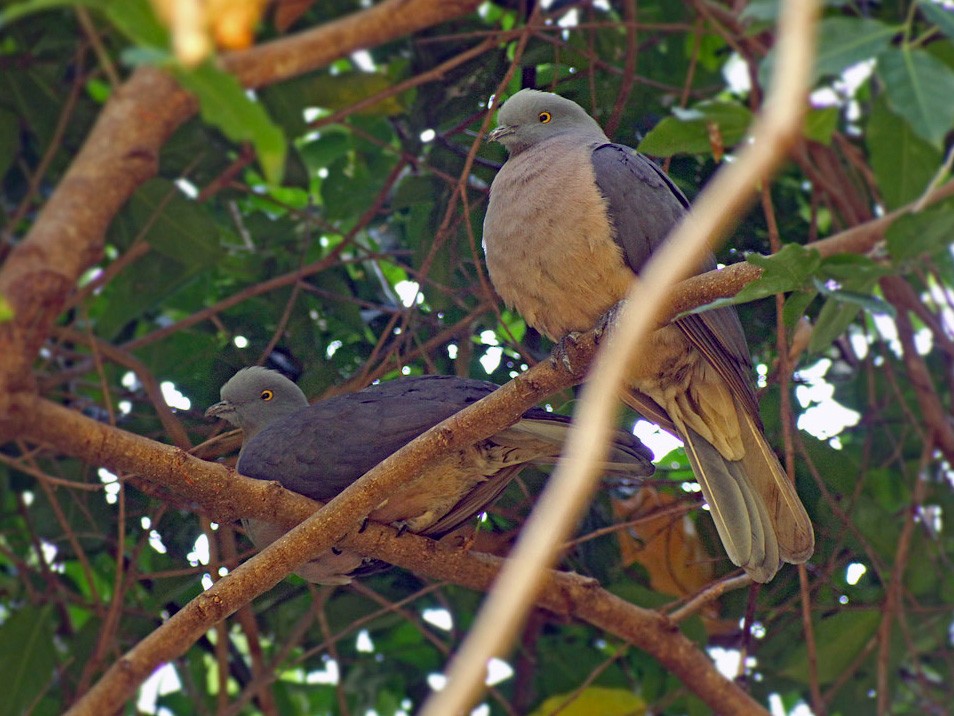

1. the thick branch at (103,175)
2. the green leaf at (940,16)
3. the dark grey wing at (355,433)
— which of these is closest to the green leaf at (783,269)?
the green leaf at (940,16)

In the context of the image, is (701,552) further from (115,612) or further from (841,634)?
(115,612)

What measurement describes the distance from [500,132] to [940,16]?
2.61 m

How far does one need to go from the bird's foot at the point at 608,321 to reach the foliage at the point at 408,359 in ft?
1.41

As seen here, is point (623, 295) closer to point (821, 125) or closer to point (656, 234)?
point (656, 234)

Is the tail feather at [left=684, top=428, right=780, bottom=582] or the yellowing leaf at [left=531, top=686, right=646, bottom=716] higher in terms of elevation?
the tail feather at [left=684, top=428, right=780, bottom=582]

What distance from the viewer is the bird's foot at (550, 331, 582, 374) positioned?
11.8 feet

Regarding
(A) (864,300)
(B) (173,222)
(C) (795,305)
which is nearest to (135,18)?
(A) (864,300)

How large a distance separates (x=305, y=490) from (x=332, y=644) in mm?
975

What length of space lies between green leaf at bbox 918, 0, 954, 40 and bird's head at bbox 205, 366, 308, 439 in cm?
352

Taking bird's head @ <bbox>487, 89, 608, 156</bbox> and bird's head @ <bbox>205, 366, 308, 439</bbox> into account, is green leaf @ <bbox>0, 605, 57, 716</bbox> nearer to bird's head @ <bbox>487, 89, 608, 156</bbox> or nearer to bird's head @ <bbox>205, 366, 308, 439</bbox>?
bird's head @ <bbox>205, 366, 308, 439</bbox>

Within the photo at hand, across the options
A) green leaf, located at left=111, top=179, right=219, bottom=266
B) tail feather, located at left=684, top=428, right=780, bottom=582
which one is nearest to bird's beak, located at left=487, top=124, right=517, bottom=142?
green leaf, located at left=111, top=179, right=219, bottom=266

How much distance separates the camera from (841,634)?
4766mm

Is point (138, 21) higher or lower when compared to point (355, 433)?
lower

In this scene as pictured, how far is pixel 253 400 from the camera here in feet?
17.2
